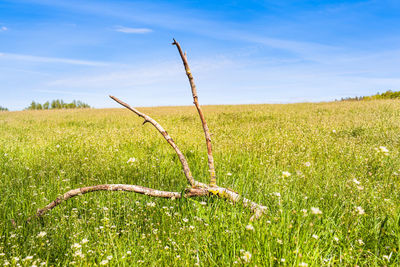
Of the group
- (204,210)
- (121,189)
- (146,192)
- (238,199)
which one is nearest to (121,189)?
(121,189)

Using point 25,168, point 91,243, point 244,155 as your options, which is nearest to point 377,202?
point 244,155

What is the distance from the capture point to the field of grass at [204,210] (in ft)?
7.64

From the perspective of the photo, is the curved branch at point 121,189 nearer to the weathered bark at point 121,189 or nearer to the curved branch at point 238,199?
the weathered bark at point 121,189

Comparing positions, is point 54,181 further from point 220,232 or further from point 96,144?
point 220,232

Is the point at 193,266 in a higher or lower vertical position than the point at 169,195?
lower

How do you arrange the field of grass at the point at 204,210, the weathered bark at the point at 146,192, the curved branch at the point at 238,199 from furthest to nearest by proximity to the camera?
the weathered bark at the point at 146,192 → the curved branch at the point at 238,199 → the field of grass at the point at 204,210

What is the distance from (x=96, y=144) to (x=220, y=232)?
5.77m

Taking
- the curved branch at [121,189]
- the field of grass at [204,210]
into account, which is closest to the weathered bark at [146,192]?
the curved branch at [121,189]

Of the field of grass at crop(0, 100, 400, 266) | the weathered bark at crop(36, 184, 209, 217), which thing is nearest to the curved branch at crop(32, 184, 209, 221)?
the weathered bark at crop(36, 184, 209, 217)

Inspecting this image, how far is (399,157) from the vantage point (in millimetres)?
5656

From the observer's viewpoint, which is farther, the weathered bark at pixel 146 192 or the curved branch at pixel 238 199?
the weathered bark at pixel 146 192

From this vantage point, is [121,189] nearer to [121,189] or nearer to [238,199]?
[121,189]

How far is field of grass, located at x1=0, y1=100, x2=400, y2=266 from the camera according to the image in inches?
91.7

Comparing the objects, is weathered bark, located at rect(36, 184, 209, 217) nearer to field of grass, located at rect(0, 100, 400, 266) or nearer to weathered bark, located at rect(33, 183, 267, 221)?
weathered bark, located at rect(33, 183, 267, 221)
